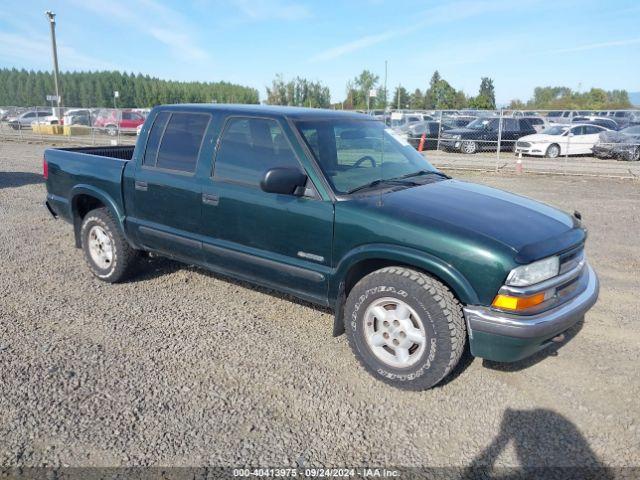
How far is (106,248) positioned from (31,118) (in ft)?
117

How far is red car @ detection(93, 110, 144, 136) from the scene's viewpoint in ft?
98.9

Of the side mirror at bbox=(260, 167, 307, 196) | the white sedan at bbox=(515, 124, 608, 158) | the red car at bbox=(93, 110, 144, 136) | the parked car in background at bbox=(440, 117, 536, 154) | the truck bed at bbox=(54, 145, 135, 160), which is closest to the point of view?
the side mirror at bbox=(260, 167, 307, 196)

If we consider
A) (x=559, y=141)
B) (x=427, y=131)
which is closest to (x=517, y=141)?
(x=559, y=141)

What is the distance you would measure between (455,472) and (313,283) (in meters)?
1.58

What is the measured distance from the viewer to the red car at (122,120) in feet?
98.9

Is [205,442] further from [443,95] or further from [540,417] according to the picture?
[443,95]

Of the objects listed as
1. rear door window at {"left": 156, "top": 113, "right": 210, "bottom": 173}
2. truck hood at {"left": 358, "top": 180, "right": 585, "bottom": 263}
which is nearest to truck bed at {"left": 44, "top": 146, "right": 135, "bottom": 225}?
rear door window at {"left": 156, "top": 113, "right": 210, "bottom": 173}

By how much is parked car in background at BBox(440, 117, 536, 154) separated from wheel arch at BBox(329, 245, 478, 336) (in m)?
18.7

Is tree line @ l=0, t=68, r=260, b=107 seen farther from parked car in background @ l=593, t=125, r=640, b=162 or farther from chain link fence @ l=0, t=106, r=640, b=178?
parked car in background @ l=593, t=125, r=640, b=162

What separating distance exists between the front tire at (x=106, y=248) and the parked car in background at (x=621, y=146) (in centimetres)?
1884

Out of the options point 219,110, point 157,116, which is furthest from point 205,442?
point 157,116

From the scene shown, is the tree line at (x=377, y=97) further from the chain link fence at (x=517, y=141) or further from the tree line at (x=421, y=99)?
the chain link fence at (x=517, y=141)

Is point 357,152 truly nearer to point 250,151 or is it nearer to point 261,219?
point 250,151

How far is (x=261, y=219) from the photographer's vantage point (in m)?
3.89
